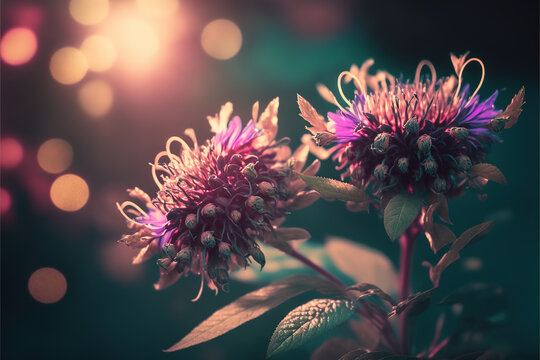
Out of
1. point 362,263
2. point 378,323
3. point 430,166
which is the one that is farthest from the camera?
point 362,263

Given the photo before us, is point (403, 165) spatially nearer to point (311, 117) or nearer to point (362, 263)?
point (311, 117)

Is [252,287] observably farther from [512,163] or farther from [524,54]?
[524,54]

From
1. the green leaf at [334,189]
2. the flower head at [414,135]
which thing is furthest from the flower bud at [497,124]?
the green leaf at [334,189]

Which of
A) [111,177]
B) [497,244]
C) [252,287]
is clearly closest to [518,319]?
[497,244]

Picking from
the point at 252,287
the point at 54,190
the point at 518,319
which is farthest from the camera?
the point at 54,190

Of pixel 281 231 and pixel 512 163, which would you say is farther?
pixel 512 163

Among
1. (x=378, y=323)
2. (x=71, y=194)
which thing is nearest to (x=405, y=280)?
(x=378, y=323)

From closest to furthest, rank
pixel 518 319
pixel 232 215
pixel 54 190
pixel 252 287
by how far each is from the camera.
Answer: pixel 232 215
pixel 518 319
pixel 252 287
pixel 54 190

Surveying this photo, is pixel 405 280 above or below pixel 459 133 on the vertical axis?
below
